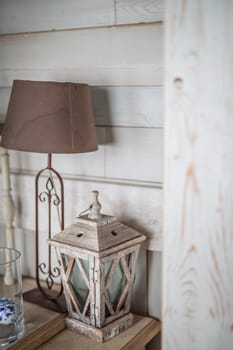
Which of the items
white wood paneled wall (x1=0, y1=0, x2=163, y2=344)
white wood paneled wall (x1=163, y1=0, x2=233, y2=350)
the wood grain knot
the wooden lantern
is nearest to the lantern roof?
the wooden lantern

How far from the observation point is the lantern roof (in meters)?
1.15

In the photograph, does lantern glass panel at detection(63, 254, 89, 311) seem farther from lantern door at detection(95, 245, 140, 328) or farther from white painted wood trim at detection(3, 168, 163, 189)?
white painted wood trim at detection(3, 168, 163, 189)

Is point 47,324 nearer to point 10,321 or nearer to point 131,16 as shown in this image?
point 10,321

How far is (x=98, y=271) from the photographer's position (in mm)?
1128

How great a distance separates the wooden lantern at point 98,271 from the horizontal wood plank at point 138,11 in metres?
0.48

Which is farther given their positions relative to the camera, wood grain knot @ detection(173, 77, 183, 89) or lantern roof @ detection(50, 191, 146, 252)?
lantern roof @ detection(50, 191, 146, 252)

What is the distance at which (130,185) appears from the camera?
1314 millimetres

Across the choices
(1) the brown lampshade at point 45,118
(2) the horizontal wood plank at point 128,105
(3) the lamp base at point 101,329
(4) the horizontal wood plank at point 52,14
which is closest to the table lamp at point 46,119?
(1) the brown lampshade at point 45,118

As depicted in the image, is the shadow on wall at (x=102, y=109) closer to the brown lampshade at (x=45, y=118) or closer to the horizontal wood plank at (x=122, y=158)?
the horizontal wood plank at (x=122, y=158)

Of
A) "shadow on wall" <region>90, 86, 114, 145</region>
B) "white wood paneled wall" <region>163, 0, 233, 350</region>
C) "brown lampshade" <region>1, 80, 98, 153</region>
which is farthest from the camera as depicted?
"shadow on wall" <region>90, 86, 114, 145</region>

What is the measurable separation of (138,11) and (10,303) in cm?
83

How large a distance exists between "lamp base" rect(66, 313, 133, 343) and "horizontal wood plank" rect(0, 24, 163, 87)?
0.64 meters

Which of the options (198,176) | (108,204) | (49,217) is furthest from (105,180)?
(198,176)

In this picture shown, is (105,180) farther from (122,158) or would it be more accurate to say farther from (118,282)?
(118,282)
